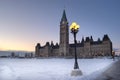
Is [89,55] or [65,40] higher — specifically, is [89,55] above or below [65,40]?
below

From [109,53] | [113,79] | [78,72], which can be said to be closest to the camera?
[113,79]

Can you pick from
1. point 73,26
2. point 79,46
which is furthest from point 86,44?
point 73,26

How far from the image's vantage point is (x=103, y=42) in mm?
183125

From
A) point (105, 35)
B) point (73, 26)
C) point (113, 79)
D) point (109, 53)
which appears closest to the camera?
point (113, 79)

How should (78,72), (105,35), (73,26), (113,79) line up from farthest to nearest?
(105,35) < (73,26) < (78,72) < (113,79)

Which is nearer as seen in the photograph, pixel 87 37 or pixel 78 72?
pixel 78 72

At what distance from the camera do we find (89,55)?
184125 millimetres

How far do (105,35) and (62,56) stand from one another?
152ft

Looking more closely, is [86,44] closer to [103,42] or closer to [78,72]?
[103,42]

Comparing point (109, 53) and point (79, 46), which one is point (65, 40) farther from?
point (109, 53)

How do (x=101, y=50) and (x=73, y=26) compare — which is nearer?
(x=73, y=26)

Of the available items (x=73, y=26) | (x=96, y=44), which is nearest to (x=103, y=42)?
A: (x=96, y=44)

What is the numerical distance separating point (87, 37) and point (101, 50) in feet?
68.3

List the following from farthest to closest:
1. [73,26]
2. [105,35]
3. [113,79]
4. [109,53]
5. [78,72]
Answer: [105,35] < [109,53] < [73,26] < [78,72] < [113,79]
